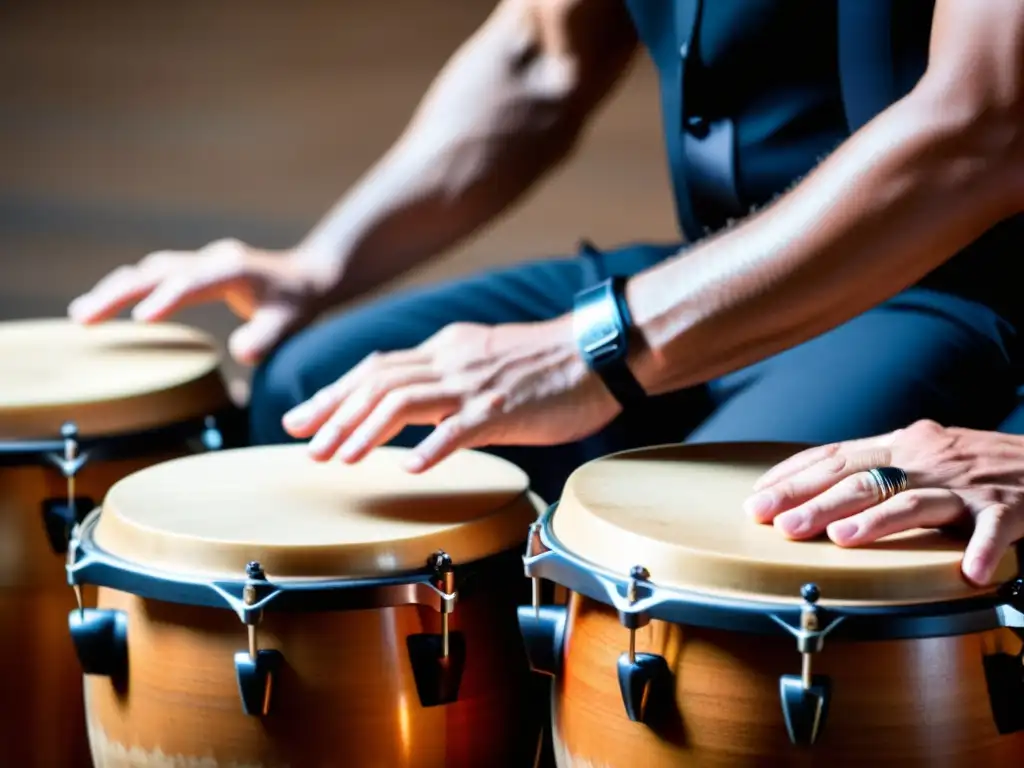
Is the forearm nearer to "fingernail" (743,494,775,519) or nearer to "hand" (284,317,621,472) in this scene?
"hand" (284,317,621,472)

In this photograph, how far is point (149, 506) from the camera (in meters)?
1.19

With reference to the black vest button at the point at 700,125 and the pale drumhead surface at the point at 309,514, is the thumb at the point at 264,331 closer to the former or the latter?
the pale drumhead surface at the point at 309,514

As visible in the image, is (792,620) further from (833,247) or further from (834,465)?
(833,247)

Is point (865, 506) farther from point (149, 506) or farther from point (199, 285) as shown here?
point (199, 285)

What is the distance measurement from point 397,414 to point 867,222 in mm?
400

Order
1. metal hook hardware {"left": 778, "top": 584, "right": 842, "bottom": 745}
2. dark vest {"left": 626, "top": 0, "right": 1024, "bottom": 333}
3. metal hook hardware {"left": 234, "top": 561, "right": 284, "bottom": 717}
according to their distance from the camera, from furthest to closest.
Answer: dark vest {"left": 626, "top": 0, "right": 1024, "bottom": 333}, metal hook hardware {"left": 234, "top": 561, "right": 284, "bottom": 717}, metal hook hardware {"left": 778, "top": 584, "right": 842, "bottom": 745}

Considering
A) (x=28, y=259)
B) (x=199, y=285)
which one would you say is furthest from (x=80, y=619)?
(x=28, y=259)

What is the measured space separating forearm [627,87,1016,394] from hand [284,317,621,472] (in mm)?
66

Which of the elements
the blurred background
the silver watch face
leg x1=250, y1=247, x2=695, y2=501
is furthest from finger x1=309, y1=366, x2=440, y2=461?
the blurred background

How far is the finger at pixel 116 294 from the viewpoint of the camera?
167cm

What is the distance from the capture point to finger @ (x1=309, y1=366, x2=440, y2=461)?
1.20 metres

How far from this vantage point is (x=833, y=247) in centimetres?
119

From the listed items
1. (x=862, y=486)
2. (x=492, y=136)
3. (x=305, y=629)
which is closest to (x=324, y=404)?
(x=305, y=629)

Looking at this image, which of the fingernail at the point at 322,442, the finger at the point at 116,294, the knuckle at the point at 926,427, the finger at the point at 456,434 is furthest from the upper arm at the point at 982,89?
the finger at the point at 116,294
